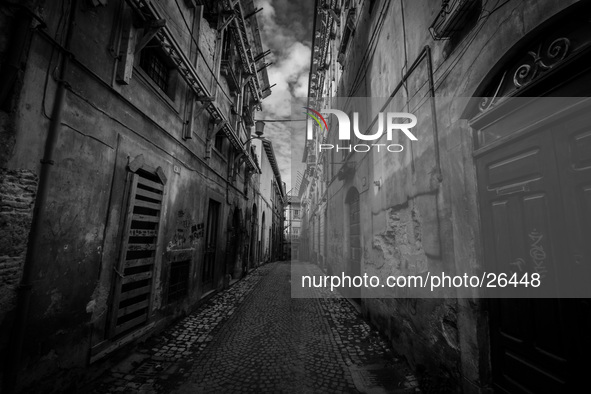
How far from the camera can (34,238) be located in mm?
2604

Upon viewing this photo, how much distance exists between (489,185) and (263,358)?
12.2 feet

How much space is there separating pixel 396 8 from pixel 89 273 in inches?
245

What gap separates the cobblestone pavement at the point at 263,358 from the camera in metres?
3.25

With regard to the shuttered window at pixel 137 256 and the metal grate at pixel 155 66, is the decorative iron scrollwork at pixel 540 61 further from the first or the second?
the metal grate at pixel 155 66

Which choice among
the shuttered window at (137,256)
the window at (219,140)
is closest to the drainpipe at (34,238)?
the shuttered window at (137,256)

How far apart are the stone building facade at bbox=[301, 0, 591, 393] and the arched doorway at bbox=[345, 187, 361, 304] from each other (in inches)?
105

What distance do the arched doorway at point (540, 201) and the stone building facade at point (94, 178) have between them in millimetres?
4326

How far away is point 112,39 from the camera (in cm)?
365

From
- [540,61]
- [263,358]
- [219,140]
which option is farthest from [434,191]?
[219,140]

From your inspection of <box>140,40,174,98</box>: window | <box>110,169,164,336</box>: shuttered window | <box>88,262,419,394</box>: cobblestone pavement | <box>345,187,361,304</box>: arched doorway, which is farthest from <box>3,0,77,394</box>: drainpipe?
<box>345,187,361,304</box>: arched doorway

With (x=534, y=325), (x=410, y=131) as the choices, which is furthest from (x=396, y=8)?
Result: (x=534, y=325)

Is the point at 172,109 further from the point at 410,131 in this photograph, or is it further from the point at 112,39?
the point at 410,131

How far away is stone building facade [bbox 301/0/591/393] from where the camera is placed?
1.75 meters

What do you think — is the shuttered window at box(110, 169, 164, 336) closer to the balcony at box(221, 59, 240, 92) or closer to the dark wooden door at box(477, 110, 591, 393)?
the dark wooden door at box(477, 110, 591, 393)
